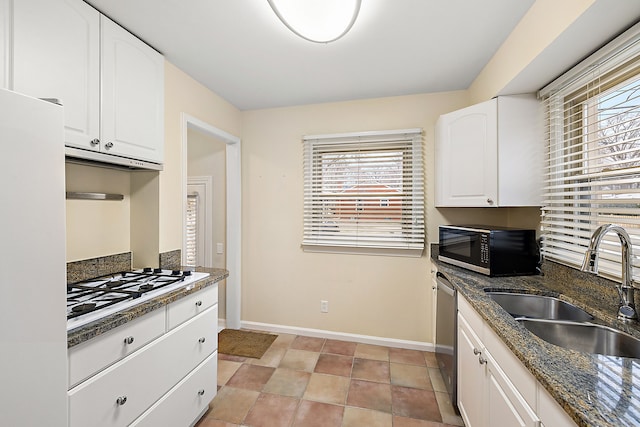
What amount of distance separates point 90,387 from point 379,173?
99.4 inches

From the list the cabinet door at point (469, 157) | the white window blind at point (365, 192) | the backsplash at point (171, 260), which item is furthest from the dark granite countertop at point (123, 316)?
the cabinet door at point (469, 157)

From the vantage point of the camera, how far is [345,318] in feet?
9.73

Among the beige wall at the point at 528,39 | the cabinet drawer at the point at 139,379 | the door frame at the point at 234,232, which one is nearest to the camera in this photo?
the cabinet drawer at the point at 139,379

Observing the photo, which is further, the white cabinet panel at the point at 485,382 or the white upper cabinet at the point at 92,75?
the white upper cabinet at the point at 92,75

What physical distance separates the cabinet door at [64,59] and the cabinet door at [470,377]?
91.5 inches

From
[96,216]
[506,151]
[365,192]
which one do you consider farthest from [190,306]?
[506,151]

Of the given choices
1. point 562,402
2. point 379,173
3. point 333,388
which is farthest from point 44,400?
point 379,173

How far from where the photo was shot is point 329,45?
1927 mm

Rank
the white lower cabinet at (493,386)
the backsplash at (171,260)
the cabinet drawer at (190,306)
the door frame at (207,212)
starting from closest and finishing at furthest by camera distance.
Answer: the white lower cabinet at (493,386), the cabinet drawer at (190,306), the backsplash at (171,260), the door frame at (207,212)

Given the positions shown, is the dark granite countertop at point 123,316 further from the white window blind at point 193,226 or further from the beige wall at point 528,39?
the beige wall at point 528,39

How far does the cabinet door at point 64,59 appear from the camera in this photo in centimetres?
126

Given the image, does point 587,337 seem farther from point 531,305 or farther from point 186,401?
point 186,401

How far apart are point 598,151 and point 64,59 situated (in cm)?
286

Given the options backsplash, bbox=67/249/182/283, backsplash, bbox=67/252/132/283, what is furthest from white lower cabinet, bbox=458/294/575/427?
backsplash, bbox=67/252/132/283
